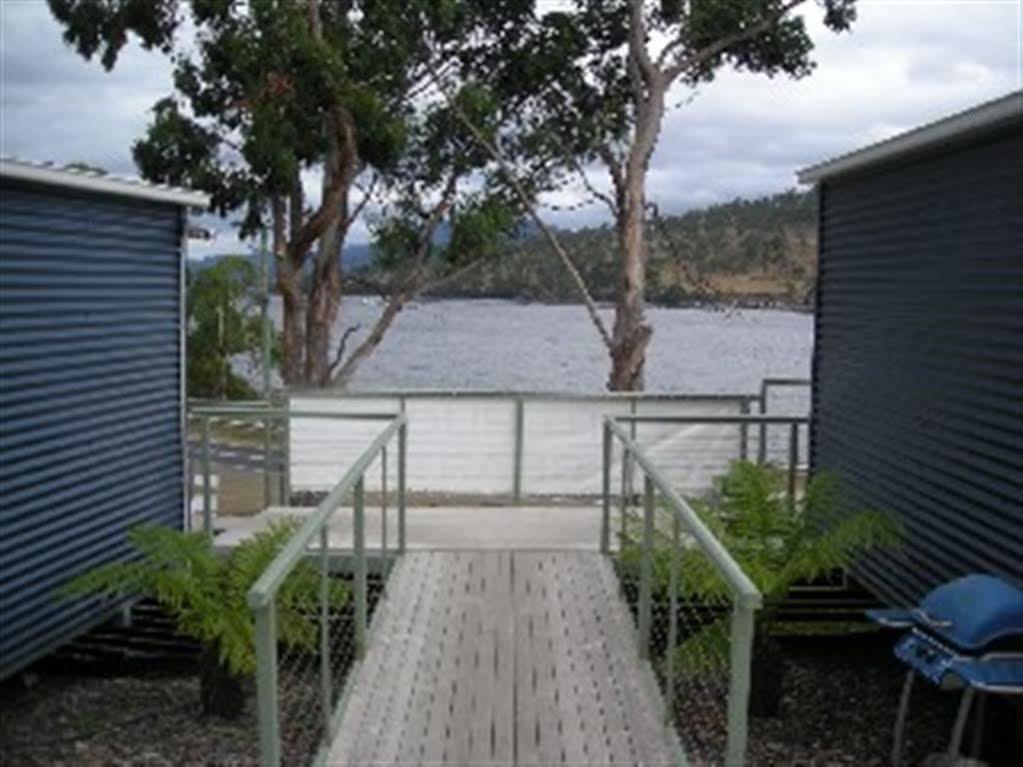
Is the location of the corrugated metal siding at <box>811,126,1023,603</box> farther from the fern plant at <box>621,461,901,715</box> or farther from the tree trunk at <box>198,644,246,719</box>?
the tree trunk at <box>198,644,246,719</box>

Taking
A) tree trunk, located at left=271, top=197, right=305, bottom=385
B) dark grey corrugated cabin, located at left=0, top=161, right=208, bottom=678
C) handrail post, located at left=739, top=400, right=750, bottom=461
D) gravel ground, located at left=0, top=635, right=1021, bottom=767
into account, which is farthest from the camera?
tree trunk, located at left=271, top=197, right=305, bottom=385

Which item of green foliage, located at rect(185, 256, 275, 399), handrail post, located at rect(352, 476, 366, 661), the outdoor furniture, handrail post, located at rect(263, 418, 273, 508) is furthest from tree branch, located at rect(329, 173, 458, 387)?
the outdoor furniture

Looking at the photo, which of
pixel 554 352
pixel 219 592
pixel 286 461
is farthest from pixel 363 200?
pixel 554 352

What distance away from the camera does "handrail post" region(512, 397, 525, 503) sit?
38.9 feet

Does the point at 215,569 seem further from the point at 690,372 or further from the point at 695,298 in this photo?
the point at 690,372

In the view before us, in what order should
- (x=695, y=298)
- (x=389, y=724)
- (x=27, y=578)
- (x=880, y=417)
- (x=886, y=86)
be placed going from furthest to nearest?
1. (x=695, y=298)
2. (x=886, y=86)
3. (x=880, y=417)
4. (x=27, y=578)
5. (x=389, y=724)

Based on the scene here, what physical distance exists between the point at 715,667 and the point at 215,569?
3.20 meters

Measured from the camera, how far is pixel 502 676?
656cm

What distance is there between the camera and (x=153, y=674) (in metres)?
9.34

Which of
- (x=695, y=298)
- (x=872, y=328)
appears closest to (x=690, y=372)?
(x=695, y=298)

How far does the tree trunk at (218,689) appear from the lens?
805cm

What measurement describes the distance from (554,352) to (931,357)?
83830 millimetres

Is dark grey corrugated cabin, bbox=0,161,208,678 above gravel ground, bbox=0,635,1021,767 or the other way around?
above

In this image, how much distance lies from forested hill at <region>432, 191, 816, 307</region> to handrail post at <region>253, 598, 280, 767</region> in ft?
26.6
